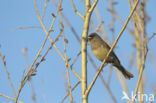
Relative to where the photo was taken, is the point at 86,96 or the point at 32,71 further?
the point at 32,71

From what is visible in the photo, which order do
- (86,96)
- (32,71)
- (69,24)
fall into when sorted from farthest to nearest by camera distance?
1. (69,24)
2. (32,71)
3. (86,96)

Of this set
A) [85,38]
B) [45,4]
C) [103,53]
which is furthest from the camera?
[103,53]

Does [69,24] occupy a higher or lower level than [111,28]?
higher

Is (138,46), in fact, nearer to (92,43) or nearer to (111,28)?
(111,28)

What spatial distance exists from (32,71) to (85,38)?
0.48 metres

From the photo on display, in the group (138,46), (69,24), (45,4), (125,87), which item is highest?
(45,4)

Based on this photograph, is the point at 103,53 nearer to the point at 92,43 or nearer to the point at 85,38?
the point at 92,43

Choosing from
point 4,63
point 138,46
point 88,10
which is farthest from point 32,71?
point 138,46

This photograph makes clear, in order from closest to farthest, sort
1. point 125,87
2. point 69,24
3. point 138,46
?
point 69,24 < point 138,46 < point 125,87

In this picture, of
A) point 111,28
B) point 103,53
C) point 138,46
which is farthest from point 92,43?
point 138,46

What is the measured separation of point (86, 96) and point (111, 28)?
55.9 inches

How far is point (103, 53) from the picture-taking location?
443cm

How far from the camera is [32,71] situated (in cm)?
191

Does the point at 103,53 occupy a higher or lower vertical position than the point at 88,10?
lower
